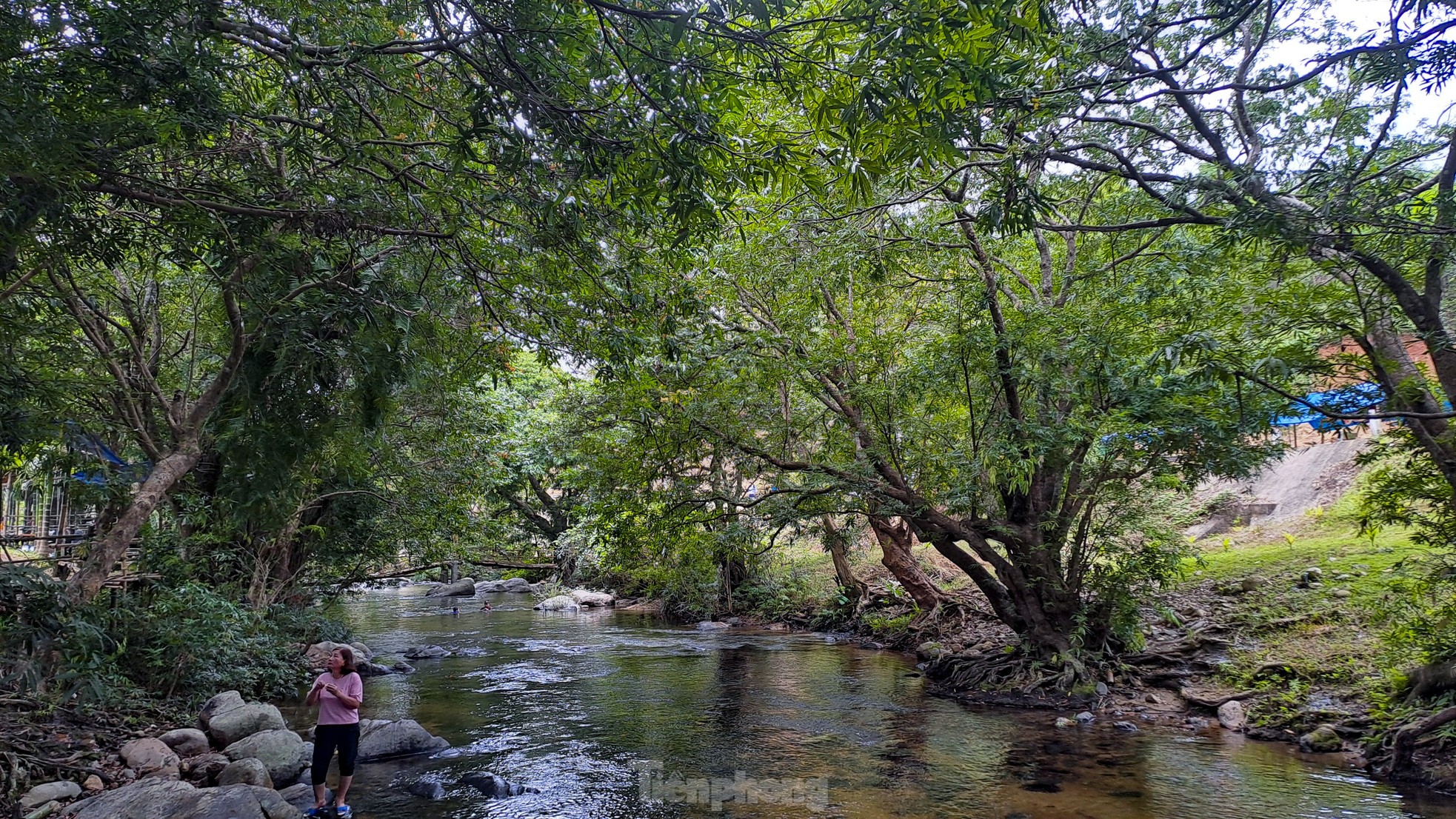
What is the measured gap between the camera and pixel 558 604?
83.7 ft

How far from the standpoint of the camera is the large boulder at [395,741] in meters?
8.70

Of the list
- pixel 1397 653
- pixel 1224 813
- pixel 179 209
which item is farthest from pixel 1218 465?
pixel 179 209

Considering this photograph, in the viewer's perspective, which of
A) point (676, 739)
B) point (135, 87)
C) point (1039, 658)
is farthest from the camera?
point (1039, 658)

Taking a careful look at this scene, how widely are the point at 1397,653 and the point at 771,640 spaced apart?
38.7 feet

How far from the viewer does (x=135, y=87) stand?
4.24 m

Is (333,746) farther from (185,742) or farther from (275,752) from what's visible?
(185,742)

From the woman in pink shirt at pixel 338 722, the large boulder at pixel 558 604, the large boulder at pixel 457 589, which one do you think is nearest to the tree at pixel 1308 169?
the woman in pink shirt at pixel 338 722

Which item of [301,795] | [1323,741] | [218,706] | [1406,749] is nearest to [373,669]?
[218,706]

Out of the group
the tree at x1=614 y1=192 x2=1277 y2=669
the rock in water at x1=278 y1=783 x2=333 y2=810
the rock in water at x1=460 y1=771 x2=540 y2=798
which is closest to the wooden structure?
the rock in water at x1=278 y1=783 x2=333 y2=810

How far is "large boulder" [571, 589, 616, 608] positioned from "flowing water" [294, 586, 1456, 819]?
11.6 meters

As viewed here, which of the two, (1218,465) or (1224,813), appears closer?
(1224,813)

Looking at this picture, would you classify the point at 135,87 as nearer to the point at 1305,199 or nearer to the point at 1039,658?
the point at 1305,199

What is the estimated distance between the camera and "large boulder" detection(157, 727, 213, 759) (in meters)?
8.31

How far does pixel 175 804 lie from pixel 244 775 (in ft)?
4.33
